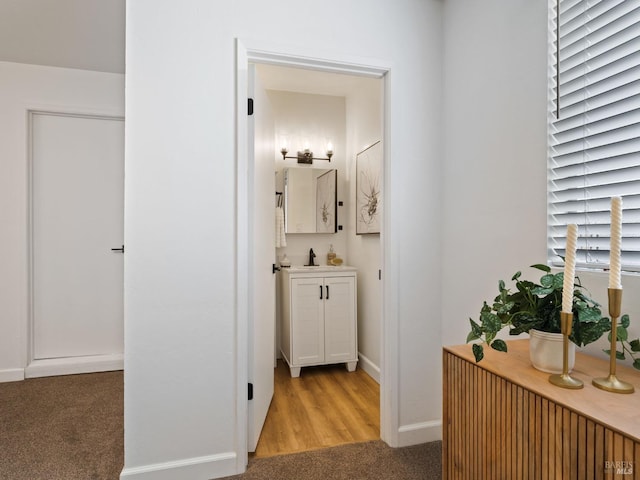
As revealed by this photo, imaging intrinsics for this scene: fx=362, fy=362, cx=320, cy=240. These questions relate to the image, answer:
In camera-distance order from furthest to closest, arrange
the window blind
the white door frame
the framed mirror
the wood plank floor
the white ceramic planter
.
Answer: the framed mirror
the wood plank floor
the white door frame
the window blind
the white ceramic planter

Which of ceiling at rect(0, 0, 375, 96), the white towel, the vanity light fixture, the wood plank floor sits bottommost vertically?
the wood plank floor

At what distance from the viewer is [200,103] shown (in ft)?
5.62

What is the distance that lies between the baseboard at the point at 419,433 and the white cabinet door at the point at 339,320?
3.76ft

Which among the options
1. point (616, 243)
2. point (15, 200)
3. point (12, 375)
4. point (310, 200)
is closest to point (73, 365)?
point (12, 375)

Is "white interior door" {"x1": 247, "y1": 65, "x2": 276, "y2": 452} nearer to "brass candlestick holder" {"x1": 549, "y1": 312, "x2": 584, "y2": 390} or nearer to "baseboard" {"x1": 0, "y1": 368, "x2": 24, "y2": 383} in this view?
"brass candlestick holder" {"x1": 549, "y1": 312, "x2": 584, "y2": 390}

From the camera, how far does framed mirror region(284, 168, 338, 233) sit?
3441 mm

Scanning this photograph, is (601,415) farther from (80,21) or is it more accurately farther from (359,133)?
(80,21)

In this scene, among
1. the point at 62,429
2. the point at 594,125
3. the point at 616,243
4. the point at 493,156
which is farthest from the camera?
the point at 62,429

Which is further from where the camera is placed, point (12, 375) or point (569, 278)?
point (12, 375)

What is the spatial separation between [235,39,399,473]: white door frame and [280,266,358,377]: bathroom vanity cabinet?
1.07 metres

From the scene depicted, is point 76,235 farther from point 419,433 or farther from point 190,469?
point 419,433

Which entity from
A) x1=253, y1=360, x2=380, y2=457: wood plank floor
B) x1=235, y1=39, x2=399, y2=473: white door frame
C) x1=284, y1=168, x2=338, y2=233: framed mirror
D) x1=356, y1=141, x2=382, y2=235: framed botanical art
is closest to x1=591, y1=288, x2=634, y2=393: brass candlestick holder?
x1=235, y1=39, x2=399, y2=473: white door frame

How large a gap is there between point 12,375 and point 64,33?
8.73ft

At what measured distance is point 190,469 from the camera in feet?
5.53
